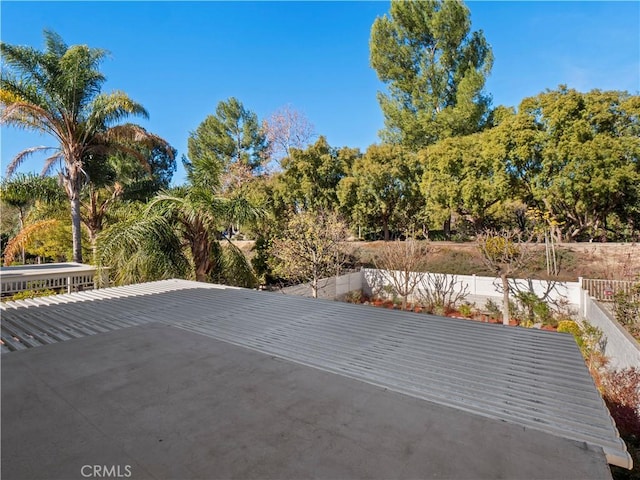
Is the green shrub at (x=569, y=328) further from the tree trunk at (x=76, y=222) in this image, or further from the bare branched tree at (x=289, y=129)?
the bare branched tree at (x=289, y=129)

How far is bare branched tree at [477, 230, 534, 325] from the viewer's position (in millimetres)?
10953

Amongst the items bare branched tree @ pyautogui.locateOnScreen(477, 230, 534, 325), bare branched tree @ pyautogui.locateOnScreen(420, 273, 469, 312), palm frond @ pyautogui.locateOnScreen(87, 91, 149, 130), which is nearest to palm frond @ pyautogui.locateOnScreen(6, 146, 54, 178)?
palm frond @ pyautogui.locateOnScreen(87, 91, 149, 130)

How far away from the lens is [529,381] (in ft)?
8.25

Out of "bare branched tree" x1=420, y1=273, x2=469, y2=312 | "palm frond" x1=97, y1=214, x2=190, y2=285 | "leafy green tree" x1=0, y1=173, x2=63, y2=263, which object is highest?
"leafy green tree" x1=0, y1=173, x2=63, y2=263

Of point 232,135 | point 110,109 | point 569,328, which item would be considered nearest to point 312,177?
point 110,109

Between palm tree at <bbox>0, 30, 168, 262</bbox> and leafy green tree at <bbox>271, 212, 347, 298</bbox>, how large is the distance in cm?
624

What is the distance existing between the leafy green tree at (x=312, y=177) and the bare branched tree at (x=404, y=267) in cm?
494

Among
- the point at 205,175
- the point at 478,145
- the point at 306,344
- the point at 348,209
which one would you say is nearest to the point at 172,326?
the point at 306,344

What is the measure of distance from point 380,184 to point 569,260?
28.8ft

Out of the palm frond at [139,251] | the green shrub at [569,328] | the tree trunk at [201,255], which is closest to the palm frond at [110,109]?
the palm frond at [139,251]

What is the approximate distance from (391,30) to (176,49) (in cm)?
1642

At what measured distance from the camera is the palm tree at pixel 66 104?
9.48 meters

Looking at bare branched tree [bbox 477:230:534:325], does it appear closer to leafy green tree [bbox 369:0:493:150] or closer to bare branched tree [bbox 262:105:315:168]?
leafy green tree [bbox 369:0:493:150]

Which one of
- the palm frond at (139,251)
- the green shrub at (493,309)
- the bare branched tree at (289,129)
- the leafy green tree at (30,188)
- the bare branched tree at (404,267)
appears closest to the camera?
the palm frond at (139,251)
